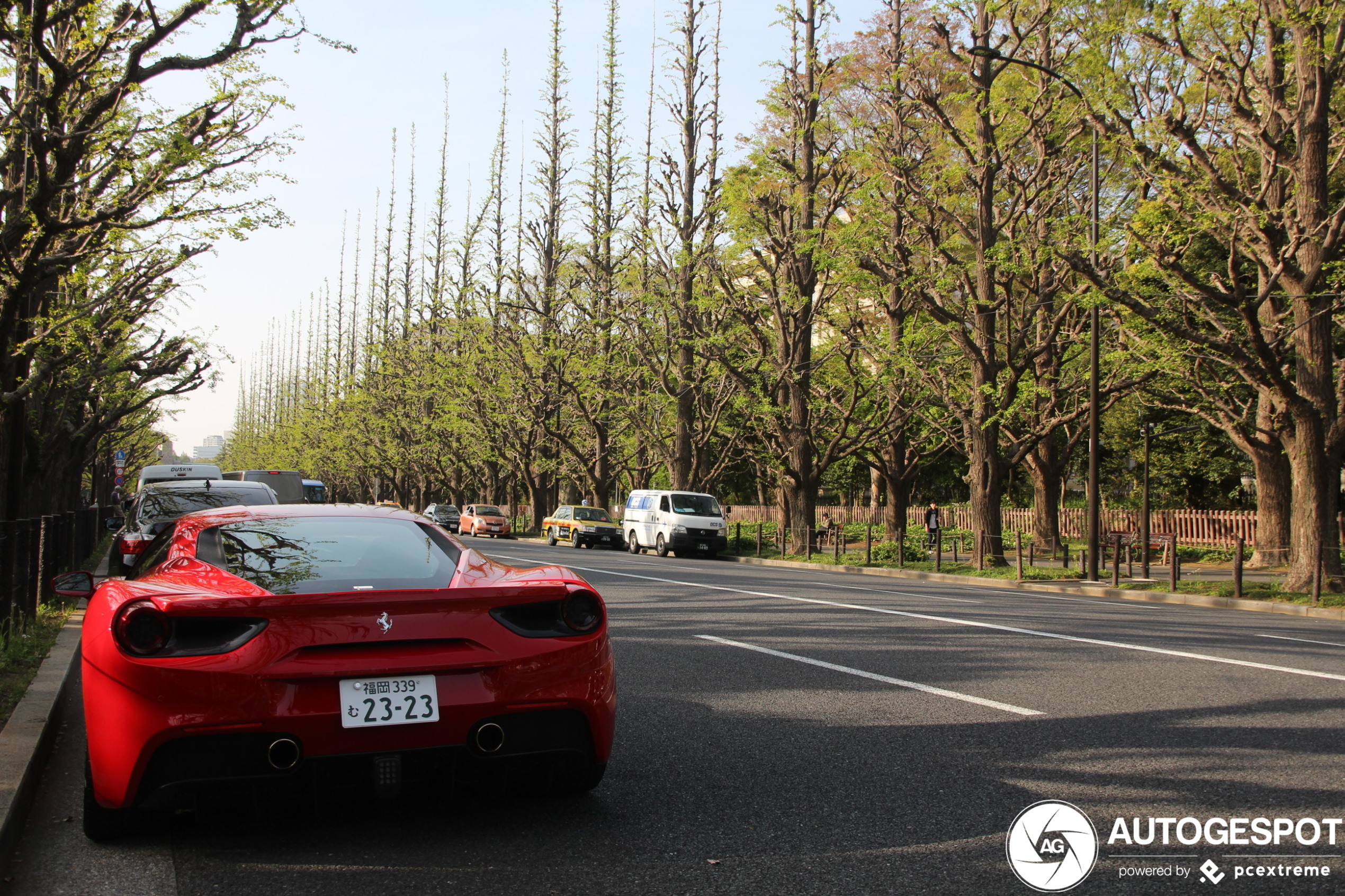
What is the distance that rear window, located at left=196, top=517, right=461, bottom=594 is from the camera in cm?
419

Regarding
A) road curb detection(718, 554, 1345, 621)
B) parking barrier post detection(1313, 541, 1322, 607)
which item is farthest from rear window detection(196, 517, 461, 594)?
parking barrier post detection(1313, 541, 1322, 607)

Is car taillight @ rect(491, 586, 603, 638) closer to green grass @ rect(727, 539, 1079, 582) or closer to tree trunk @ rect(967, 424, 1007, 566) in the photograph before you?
green grass @ rect(727, 539, 1079, 582)

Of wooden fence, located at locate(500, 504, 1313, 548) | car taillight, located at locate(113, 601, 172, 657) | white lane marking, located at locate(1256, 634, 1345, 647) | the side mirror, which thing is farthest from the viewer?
wooden fence, located at locate(500, 504, 1313, 548)

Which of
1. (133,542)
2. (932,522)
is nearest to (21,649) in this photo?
(133,542)

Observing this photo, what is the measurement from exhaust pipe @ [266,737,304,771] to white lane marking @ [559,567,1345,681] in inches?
280

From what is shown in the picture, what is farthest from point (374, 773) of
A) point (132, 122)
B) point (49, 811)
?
point (132, 122)

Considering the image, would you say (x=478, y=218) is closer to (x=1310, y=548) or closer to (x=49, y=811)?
(x=1310, y=548)

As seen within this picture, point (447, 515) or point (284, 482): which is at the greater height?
point (284, 482)

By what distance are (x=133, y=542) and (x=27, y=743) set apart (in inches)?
208

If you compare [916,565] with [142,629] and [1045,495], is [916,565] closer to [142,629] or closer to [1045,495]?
[1045,495]

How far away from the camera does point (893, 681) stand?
7.43 m

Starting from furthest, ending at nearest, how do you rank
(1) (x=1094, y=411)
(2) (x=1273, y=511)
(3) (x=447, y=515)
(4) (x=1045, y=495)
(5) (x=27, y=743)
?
(3) (x=447, y=515)
(4) (x=1045, y=495)
(2) (x=1273, y=511)
(1) (x=1094, y=411)
(5) (x=27, y=743)

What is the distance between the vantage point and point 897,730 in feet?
19.4

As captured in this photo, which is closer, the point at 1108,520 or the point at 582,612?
the point at 582,612
